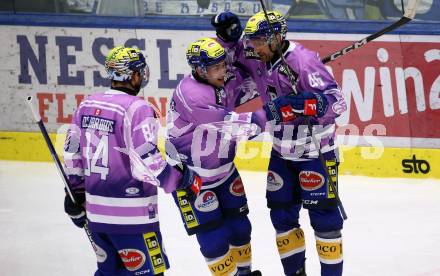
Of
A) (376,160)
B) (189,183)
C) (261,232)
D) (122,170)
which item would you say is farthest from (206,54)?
(376,160)

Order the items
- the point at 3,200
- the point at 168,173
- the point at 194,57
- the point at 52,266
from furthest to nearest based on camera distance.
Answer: the point at 3,200
the point at 52,266
the point at 194,57
the point at 168,173

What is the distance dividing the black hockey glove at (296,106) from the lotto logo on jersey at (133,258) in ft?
3.34

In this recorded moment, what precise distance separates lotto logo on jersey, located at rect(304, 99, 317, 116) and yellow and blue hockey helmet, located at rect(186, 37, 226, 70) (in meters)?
0.50

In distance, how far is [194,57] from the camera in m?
4.89

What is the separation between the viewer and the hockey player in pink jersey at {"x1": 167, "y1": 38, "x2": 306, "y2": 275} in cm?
489

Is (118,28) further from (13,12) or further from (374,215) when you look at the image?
(374,215)

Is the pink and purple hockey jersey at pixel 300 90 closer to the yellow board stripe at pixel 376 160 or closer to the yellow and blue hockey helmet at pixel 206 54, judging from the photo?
the yellow and blue hockey helmet at pixel 206 54

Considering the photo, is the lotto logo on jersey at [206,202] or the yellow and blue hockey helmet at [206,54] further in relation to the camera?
the lotto logo on jersey at [206,202]

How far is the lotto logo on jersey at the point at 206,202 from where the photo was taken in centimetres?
507

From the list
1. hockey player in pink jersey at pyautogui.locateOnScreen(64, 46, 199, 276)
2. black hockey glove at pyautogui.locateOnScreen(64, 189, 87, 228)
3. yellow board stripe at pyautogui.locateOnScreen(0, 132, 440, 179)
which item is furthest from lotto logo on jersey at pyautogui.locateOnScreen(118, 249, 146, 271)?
yellow board stripe at pyautogui.locateOnScreen(0, 132, 440, 179)

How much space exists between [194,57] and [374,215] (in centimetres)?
238

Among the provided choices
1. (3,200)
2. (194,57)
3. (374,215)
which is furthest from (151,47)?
(194,57)

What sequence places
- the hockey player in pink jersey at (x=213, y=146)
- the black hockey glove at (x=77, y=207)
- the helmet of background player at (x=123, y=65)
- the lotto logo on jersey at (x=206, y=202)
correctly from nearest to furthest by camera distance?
the helmet of background player at (x=123, y=65) < the black hockey glove at (x=77, y=207) < the hockey player in pink jersey at (x=213, y=146) < the lotto logo on jersey at (x=206, y=202)

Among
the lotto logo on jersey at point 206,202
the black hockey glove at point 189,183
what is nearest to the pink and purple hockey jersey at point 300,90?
the lotto logo on jersey at point 206,202
